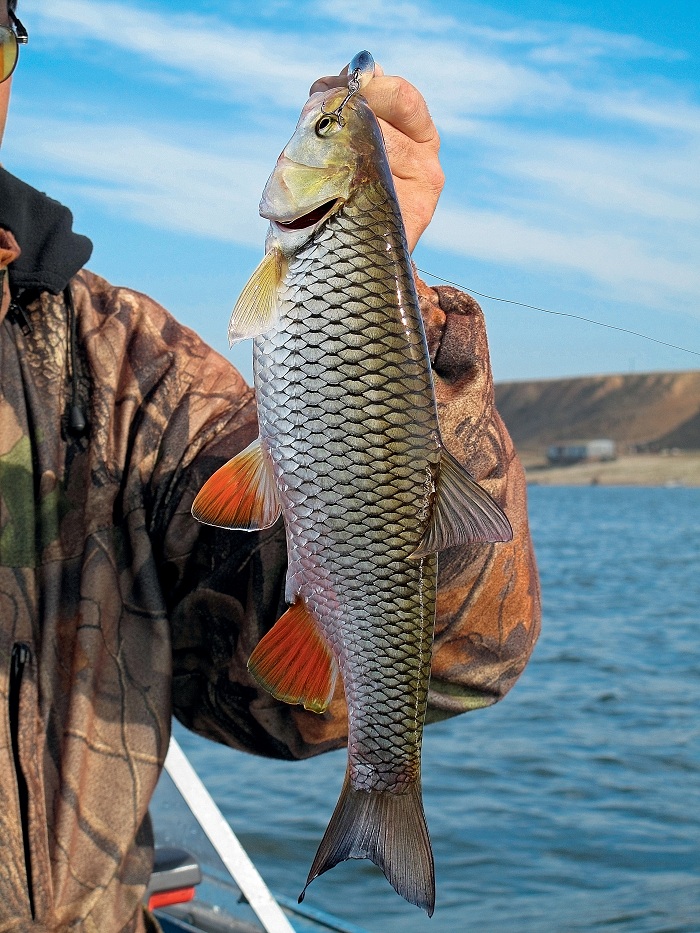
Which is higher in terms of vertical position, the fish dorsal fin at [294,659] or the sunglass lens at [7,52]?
the sunglass lens at [7,52]

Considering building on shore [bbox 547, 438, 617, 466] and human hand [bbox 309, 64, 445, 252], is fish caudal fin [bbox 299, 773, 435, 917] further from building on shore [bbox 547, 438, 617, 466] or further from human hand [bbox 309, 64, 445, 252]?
building on shore [bbox 547, 438, 617, 466]

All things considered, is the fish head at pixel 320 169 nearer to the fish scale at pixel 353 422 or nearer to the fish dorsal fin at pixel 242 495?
the fish scale at pixel 353 422

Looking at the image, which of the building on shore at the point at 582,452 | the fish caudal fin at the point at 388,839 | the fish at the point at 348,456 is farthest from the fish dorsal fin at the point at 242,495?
the building on shore at the point at 582,452

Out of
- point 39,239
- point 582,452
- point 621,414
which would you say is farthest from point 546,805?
point 621,414

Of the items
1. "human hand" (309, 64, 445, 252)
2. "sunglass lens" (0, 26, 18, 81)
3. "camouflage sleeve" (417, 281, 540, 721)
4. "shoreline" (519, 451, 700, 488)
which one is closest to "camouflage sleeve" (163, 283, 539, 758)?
"camouflage sleeve" (417, 281, 540, 721)

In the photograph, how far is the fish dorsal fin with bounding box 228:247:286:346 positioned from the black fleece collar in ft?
3.38

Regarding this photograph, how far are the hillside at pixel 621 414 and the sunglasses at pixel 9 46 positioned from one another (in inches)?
3773

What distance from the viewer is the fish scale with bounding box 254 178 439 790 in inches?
65.4

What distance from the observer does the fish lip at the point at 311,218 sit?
1.68m

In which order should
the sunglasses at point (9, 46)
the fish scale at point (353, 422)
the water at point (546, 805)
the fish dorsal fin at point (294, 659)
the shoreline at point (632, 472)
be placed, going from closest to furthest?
the fish scale at point (353, 422), the fish dorsal fin at point (294, 659), the sunglasses at point (9, 46), the water at point (546, 805), the shoreline at point (632, 472)

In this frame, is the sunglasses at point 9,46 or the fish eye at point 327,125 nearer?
the fish eye at point 327,125

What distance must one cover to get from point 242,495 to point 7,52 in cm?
130

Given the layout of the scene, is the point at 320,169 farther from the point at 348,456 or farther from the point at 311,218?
the point at 348,456

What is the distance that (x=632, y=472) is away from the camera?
92125 mm
